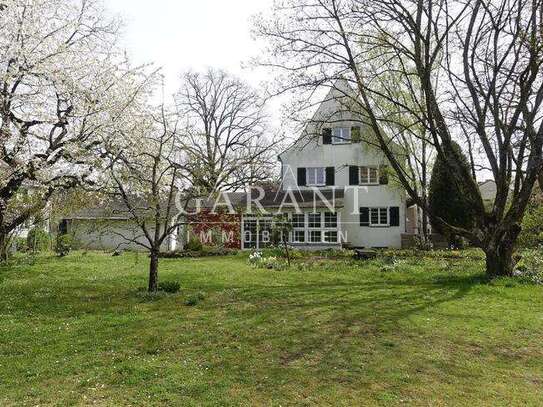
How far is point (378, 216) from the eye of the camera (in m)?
28.2

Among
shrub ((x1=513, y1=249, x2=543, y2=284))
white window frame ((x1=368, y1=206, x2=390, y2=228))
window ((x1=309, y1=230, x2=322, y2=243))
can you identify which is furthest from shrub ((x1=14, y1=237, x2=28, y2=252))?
shrub ((x1=513, y1=249, x2=543, y2=284))

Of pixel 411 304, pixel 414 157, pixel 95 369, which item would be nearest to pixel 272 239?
pixel 414 157

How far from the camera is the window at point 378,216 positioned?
28078 mm

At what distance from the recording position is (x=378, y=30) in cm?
1446

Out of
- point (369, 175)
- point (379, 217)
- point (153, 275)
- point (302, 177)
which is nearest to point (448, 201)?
point (379, 217)

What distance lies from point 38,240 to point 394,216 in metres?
19.6

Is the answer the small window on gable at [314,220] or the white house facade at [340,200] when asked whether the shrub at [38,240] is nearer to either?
the white house facade at [340,200]

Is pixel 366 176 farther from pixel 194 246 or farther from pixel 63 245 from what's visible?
pixel 63 245

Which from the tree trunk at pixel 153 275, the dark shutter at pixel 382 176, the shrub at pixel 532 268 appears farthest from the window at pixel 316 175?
the tree trunk at pixel 153 275

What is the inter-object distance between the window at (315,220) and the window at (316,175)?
8.04 feet

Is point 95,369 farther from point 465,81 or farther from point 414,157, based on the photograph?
point 414,157

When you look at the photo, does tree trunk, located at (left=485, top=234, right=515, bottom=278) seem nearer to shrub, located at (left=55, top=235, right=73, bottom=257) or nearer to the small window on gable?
the small window on gable

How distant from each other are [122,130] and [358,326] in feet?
26.6

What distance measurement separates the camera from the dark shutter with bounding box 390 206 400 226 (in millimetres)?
27827
